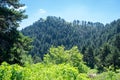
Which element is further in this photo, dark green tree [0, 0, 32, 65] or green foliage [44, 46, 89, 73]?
green foliage [44, 46, 89, 73]

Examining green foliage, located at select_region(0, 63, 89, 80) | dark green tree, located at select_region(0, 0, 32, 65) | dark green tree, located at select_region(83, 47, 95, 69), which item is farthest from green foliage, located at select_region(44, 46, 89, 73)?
dark green tree, located at select_region(83, 47, 95, 69)

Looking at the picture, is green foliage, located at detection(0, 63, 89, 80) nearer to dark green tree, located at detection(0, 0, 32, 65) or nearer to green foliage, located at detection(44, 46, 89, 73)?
dark green tree, located at detection(0, 0, 32, 65)

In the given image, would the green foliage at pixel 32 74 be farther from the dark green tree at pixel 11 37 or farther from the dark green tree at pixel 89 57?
the dark green tree at pixel 89 57

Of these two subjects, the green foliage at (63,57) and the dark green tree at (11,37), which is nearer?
the dark green tree at (11,37)

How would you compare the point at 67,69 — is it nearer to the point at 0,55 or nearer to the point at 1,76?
the point at 1,76

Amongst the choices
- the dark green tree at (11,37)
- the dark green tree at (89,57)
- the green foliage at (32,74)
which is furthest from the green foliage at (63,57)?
the dark green tree at (89,57)

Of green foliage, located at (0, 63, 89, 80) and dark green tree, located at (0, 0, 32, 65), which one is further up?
dark green tree, located at (0, 0, 32, 65)

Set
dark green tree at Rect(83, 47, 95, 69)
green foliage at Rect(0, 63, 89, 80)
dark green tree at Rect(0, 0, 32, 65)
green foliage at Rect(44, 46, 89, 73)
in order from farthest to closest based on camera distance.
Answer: dark green tree at Rect(83, 47, 95, 69)
green foliage at Rect(44, 46, 89, 73)
dark green tree at Rect(0, 0, 32, 65)
green foliage at Rect(0, 63, 89, 80)

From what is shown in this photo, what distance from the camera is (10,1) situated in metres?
27.1

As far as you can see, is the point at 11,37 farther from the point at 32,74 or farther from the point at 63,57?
the point at 63,57

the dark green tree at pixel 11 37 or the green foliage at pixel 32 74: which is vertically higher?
→ the dark green tree at pixel 11 37

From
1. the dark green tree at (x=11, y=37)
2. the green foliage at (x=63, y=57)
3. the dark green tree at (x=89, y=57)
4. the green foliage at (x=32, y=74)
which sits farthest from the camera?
the dark green tree at (x=89, y=57)

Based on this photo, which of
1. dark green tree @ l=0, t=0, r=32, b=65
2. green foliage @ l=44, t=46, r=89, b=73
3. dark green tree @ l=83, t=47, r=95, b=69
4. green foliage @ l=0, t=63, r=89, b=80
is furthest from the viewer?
dark green tree @ l=83, t=47, r=95, b=69

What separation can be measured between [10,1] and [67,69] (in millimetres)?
18287
